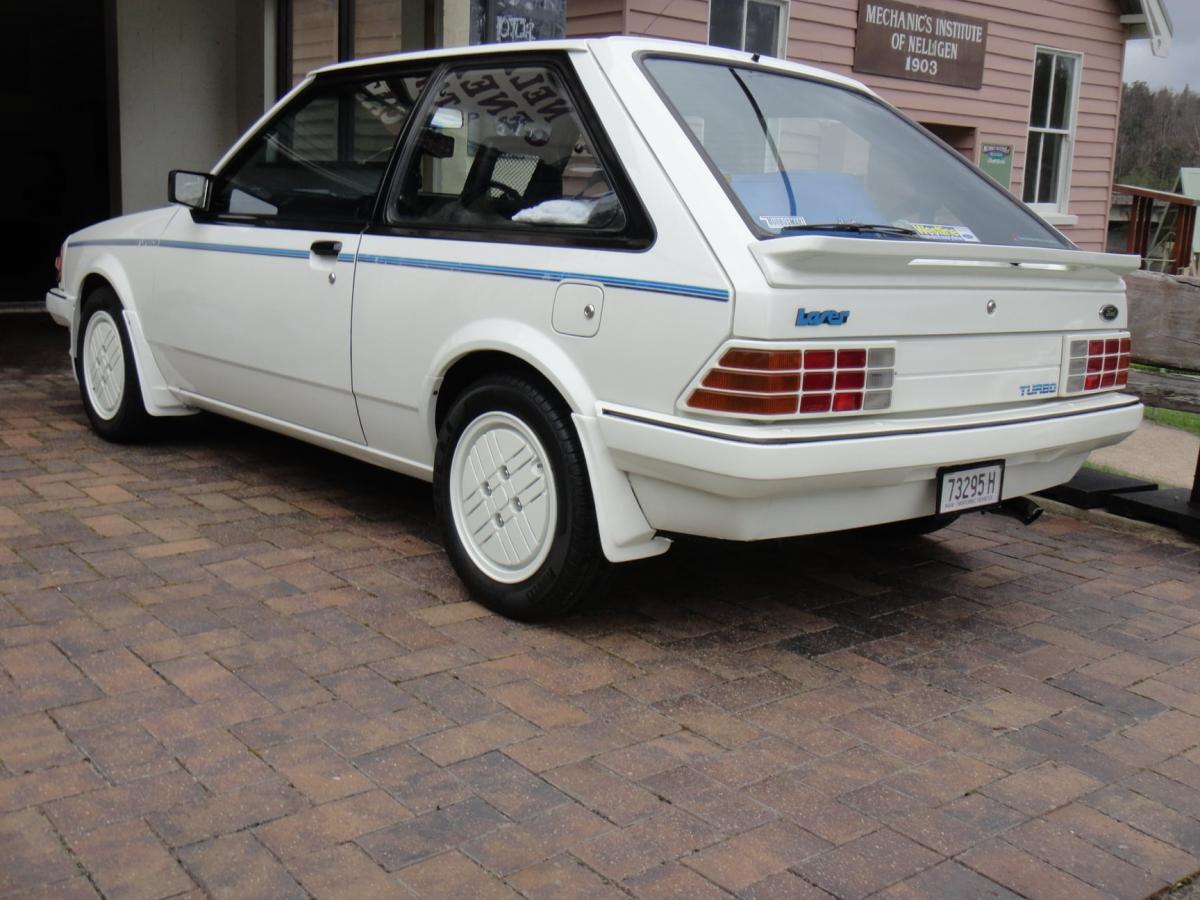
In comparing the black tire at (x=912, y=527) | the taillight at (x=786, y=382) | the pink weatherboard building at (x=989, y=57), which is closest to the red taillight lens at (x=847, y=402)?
the taillight at (x=786, y=382)

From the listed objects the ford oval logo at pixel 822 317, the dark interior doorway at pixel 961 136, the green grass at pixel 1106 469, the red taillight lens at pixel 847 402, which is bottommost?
the green grass at pixel 1106 469

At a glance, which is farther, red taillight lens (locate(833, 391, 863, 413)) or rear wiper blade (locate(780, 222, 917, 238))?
rear wiper blade (locate(780, 222, 917, 238))

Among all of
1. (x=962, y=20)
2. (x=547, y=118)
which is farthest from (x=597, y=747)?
(x=962, y=20)

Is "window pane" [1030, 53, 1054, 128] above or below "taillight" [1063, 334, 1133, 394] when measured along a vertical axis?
above

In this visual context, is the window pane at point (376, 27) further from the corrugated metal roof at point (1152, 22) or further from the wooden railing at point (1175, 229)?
the wooden railing at point (1175, 229)

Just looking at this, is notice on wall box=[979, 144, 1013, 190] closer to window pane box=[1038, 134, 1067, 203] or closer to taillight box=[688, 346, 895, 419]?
window pane box=[1038, 134, 1067, 203]

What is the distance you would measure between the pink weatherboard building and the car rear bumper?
6616 mm

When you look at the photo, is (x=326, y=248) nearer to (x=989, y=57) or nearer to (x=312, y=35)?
(x=312, y=35)

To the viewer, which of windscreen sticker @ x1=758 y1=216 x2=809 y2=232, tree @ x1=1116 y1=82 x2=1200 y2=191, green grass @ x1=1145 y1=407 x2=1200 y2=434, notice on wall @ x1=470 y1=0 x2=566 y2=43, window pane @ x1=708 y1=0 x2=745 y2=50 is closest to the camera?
windscreen sticker @ x1=758 y1=216 x2=809 y2=232

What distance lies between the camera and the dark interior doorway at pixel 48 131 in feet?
35.6

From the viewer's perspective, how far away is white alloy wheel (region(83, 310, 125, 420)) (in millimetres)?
5766

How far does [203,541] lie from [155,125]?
6092 mm

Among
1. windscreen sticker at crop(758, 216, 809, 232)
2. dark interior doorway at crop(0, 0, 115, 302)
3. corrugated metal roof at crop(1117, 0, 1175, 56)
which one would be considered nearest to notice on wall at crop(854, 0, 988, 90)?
corrugated metal roof at crop(1117, 0, 1175, 56)

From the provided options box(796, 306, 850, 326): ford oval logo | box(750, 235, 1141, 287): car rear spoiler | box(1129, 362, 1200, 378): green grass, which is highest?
box(750, 235, 1141, 287): car rear spoiler
